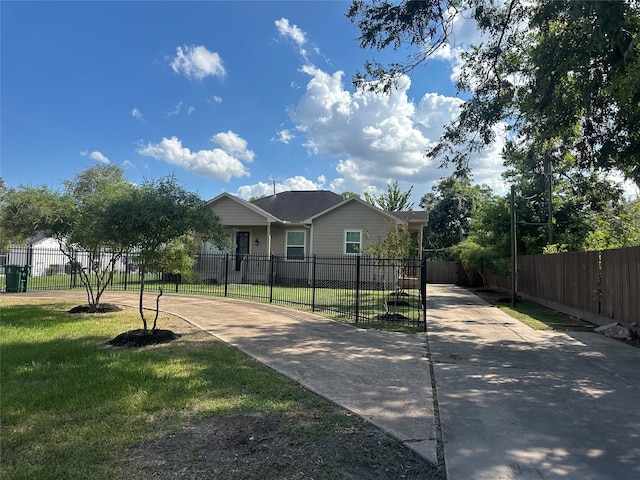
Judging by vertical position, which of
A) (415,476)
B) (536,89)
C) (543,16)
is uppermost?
(543,16)

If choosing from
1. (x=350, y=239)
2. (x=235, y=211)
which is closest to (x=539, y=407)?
(x=350, y=239)

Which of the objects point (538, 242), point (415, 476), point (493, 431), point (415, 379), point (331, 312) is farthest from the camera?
point (538, 242)

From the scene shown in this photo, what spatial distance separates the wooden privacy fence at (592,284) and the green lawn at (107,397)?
8448 mm

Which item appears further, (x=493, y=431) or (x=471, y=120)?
(x=471, y=120)

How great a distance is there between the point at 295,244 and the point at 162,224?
14786 mm

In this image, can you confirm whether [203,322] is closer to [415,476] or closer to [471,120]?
[415,476]

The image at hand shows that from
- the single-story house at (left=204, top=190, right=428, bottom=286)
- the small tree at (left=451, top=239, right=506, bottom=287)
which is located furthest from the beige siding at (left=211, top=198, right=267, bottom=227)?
→ the small tree at (left=451, top=239, right=506, bottom=287)

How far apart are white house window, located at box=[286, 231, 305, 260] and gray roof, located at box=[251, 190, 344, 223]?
2.30 ft

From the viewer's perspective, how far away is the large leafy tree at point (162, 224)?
24.0 feet

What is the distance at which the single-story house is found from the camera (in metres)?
20.5

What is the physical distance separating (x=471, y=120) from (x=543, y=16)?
4544 millimetres

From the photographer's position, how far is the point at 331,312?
12156 mm

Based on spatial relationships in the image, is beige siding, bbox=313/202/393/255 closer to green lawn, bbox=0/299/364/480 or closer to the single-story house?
the single-story house

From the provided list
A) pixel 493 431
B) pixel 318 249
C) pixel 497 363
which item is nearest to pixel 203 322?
pixel 497 363
